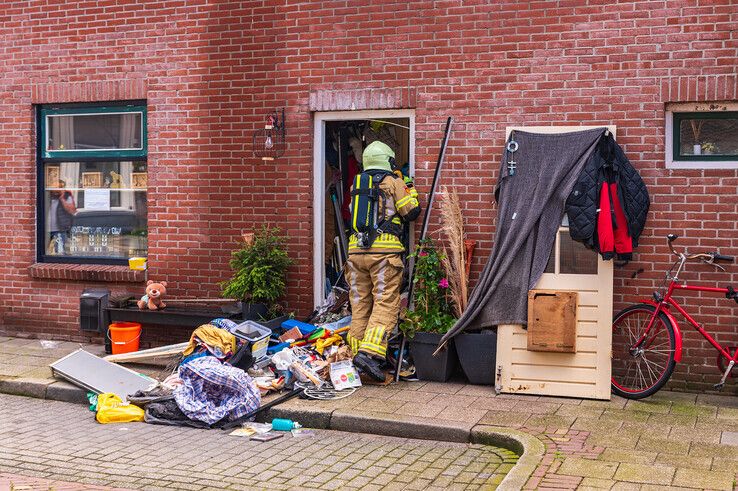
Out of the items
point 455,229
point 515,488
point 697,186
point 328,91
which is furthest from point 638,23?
point 515,488

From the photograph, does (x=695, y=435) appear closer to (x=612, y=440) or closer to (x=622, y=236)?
(x=612, y=440)

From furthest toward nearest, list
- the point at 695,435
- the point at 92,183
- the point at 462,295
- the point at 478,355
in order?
1. the point at 92,183
2. the point at 462,295
3. the point at 478,355
4. the point at 695,435

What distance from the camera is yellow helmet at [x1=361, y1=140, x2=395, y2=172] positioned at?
30.4 ft

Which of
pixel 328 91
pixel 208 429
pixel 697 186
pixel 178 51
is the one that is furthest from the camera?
pixel 178 51

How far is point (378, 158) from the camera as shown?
364 inches

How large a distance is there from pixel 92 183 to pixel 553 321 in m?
6.00

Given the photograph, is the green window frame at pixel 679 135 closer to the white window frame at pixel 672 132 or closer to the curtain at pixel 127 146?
the white window frame at pixel 672 132

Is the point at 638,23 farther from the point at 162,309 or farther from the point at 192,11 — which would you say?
the point at 162,309

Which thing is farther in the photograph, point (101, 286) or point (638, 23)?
point (101, 286)

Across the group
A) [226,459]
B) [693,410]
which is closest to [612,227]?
[693,410]

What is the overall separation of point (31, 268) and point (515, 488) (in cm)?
754

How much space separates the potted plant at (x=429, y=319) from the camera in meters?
8.94

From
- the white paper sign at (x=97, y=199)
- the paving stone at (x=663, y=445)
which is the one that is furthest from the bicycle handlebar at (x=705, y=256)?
the white paper sign at (x=97, y=199)

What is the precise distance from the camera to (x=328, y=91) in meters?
9.88
